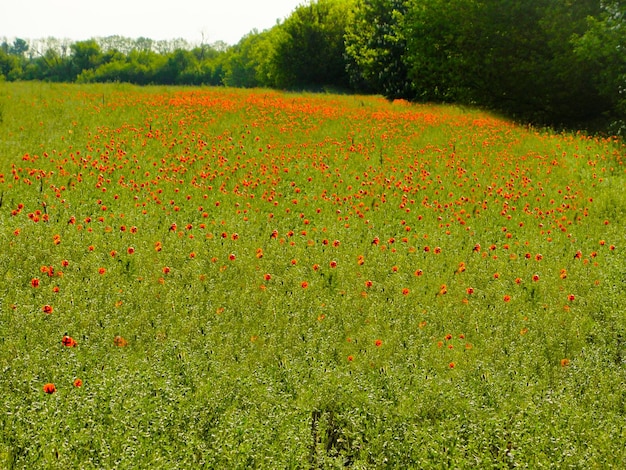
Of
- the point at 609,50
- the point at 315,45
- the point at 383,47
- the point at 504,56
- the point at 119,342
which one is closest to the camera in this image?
the point at 119,342

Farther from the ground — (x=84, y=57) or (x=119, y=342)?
(x=84, y=57)

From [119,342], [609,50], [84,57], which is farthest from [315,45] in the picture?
[84,57]

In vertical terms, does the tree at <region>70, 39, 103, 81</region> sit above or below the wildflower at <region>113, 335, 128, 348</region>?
above

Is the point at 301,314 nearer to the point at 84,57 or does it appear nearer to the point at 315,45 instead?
the point at 315,45

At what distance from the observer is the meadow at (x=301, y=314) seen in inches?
169

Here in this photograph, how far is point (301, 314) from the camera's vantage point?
636 centimetres

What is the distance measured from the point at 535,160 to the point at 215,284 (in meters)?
10.7

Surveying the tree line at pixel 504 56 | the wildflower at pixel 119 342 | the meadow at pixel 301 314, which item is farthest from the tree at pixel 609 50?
the wildflower at pixel 119 342

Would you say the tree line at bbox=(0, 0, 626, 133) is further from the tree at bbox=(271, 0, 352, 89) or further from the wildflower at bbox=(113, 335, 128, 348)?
the wildflower at bbox=(113, 335, 128, 348)

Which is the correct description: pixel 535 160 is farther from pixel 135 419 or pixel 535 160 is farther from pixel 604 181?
pixel 135 419

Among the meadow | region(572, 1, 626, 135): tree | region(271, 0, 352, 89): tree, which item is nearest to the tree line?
region(572, 1, 626, 135): tree

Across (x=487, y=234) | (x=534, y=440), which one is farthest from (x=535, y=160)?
(x=534, y=440)

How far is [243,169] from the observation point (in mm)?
12430

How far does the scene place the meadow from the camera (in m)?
4.30
